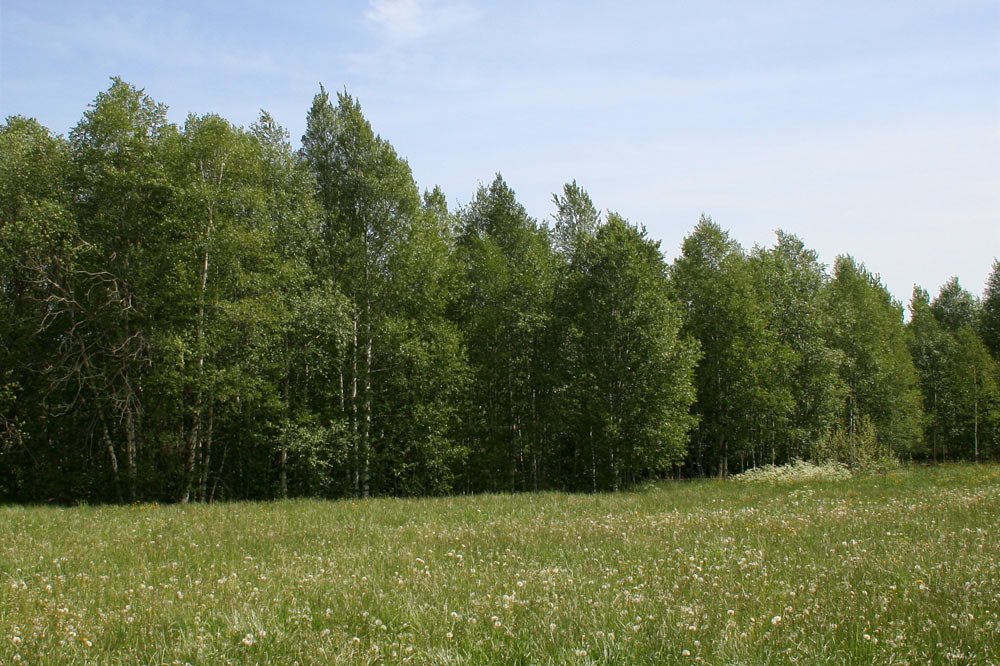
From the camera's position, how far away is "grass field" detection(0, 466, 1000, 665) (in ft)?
16.1

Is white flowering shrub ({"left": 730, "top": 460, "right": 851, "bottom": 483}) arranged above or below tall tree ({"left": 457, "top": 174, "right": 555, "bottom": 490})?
below

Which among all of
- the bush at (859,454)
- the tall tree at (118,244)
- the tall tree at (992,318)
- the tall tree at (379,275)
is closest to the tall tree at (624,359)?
the tall tree at (379,275)

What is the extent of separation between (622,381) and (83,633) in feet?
80.2

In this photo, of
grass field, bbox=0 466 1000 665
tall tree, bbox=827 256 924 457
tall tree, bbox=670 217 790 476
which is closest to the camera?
grass field, bbox=0 466 1000 665

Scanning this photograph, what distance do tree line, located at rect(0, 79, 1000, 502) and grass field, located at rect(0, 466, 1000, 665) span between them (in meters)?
12.1

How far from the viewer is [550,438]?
106 ft

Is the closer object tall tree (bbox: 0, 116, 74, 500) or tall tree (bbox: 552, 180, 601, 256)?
tall tree (bbox: 0, 116, 74, 500)

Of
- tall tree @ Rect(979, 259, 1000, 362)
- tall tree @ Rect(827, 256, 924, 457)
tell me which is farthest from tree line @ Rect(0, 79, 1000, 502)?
tall tree @ Rect(979, 259, 1000, 362)

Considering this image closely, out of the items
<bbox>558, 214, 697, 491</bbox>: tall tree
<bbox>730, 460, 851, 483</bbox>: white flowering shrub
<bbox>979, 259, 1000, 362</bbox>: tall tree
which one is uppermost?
<bbox>979, 259, 1000, 362</bbox>: tall tree

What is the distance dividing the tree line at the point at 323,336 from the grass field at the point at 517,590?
474 inches

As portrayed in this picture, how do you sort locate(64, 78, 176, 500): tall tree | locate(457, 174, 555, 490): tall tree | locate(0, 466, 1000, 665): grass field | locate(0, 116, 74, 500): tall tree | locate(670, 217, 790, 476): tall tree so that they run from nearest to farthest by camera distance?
locate(0, 466, 1000, 665): grass field → locate(0, 116, 74, 500): tall tree → locate(64, 78, 176, 500): tall tree → locate(457, 174, 555, 490): tall tree → locate(670, 217, 790, 476): tall tree

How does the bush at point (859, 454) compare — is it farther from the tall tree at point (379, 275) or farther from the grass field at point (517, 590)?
the tall tree at point (379, 275)

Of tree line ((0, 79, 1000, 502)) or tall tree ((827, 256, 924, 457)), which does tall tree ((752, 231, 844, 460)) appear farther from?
tall tree ((827, 256, 924, 457))

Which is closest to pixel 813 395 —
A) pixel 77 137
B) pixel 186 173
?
pixel 186 173
